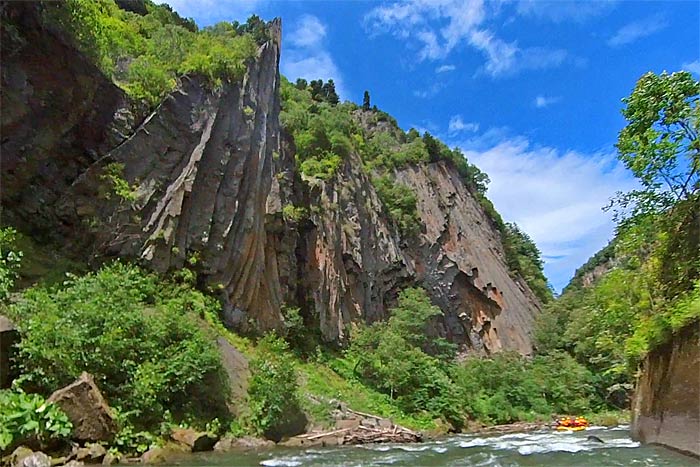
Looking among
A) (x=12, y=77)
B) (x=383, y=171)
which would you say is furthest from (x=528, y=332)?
(x=12, y=77)

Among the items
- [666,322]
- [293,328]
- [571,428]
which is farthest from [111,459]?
[571,428]

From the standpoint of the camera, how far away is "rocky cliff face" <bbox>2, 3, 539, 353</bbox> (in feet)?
67.1

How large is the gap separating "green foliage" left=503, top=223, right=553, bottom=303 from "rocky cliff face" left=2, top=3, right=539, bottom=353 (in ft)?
89.3

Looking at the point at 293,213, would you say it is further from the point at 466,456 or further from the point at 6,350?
the point at 466,456

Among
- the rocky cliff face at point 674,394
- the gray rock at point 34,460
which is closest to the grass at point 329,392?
the gray rock at point 34,460

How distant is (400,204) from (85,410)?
40953mm

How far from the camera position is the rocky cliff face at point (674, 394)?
10.1 meters

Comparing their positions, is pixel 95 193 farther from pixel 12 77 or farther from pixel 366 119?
pixel 366 119

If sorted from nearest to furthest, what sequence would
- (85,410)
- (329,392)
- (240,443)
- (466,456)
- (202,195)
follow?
(85,410) → (466,456) → (240,443) → (202,195) → (329,392)

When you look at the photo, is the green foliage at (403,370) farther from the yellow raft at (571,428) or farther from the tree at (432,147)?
the tree at (432,147)

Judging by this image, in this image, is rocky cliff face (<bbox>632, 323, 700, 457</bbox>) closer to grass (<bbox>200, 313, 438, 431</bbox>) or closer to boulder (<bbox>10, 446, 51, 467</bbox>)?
grass (<bbox>200, 313, 438, 431</bbox>)

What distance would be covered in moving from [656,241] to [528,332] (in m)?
42.8

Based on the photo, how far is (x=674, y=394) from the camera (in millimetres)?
11094

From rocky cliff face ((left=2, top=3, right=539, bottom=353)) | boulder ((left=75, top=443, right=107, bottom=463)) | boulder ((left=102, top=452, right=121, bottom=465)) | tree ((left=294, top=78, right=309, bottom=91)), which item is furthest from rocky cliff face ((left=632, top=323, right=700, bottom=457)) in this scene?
tree ((left=294, top=78, right=309, bottom=91))
